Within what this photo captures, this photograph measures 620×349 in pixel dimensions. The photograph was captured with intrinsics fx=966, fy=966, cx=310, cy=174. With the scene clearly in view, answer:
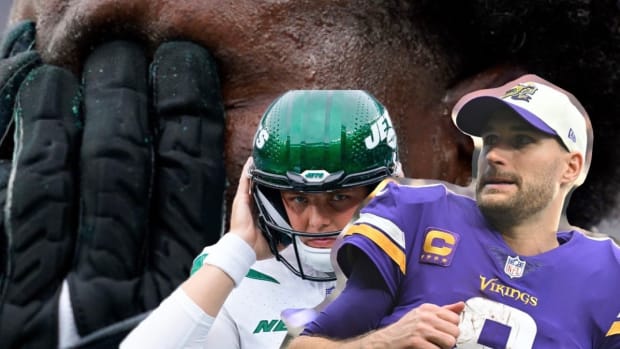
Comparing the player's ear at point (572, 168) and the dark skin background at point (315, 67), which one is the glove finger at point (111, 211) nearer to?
the dark skin background at point (315, 67)

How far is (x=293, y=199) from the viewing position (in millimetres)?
871

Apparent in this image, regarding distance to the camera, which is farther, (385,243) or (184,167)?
(184,167)

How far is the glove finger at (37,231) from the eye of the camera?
1.16 metres

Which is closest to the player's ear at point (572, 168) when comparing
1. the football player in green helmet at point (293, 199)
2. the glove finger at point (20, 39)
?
the football player in green helmet at point (293, 199)

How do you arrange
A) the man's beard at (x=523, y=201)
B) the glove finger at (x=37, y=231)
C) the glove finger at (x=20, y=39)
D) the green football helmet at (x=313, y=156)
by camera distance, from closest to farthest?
the man's beard at (x=523, y=201)
the green football helmet at (x=313, y=156)
the glove finger at (x=37, y=231)
the glove finger at (x=20, y=39)

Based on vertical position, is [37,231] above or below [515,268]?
below

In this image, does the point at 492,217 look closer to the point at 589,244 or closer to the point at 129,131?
the point at 589,244

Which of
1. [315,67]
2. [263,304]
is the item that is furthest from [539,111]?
[315,67]

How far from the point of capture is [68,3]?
1372mm

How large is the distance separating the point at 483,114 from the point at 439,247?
0.32 ft

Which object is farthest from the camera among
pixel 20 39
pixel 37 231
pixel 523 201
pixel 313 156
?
pixel 20 39

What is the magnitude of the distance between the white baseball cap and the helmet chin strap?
0.23 metres

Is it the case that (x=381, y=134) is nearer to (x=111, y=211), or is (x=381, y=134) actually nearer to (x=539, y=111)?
(x=539, y=111)

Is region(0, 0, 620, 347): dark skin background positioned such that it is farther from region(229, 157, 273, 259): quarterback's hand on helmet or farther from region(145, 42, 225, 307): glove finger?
region(229, 157, 273, 259): quarterback's hand on helmet
